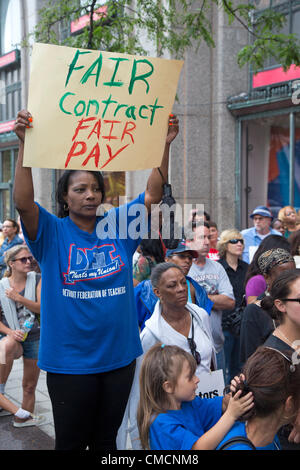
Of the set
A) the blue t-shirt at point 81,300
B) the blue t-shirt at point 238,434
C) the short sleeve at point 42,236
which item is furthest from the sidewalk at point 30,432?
the blue t-shirt at point 238,434

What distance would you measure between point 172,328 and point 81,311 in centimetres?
103

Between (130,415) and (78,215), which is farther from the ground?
(78,215)

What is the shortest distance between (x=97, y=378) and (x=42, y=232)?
0.74 m

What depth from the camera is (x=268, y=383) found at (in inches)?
77.3

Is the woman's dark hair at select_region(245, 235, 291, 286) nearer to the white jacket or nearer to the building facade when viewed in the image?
the white jacket

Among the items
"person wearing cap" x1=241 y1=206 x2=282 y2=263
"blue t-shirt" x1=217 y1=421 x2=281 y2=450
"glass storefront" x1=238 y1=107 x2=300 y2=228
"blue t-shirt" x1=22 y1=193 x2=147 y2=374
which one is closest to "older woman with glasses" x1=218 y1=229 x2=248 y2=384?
"person wearing cap" x1=241 y1=206 x2=282 y2=263

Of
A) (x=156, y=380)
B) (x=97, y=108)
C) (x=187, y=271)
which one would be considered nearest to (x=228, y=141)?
(x=187, y=271)

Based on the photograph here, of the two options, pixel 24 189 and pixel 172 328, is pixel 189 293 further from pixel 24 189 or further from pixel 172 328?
pixel 24 189

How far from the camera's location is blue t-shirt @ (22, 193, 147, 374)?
231cm

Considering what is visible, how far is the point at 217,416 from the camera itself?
7.56 ft

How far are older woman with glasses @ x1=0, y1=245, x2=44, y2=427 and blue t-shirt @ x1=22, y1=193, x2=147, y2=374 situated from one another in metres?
2.29

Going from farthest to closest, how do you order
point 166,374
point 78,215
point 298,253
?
point 298,253, point 78,215, point 166,374
